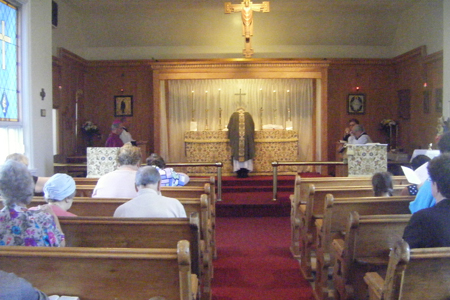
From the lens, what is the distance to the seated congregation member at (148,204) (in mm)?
2936

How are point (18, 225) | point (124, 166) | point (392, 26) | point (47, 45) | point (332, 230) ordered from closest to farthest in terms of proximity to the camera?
point (18, 225) < point (332, 230) < point (124, 166) < point (47, 45) < point (392, 26)

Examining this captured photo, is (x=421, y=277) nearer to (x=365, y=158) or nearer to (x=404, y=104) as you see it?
(x=365, y=158)

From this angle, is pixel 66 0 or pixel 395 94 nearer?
pixel 66 0

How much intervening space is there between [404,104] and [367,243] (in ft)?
25.0

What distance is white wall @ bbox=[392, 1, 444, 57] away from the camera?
829cm

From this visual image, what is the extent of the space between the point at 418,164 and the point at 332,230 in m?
1.09

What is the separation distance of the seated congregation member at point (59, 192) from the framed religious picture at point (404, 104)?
8.28 meters

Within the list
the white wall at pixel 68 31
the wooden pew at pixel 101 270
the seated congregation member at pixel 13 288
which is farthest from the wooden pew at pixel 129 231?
the white wall at pixel 68 31

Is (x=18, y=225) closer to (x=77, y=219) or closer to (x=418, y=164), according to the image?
(x=77, y=219)

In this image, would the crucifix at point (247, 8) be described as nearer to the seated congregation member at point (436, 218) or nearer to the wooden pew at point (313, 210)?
the wooden pew at point (313, 210)

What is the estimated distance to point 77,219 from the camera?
2654 millimetres

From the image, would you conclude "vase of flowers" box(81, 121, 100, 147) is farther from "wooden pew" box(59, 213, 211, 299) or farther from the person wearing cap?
"wooden pew" box(59, 213, 211, 299)

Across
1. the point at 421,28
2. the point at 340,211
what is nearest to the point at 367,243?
the point at 340,211

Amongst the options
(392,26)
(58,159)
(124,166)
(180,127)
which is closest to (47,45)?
(58,159)
